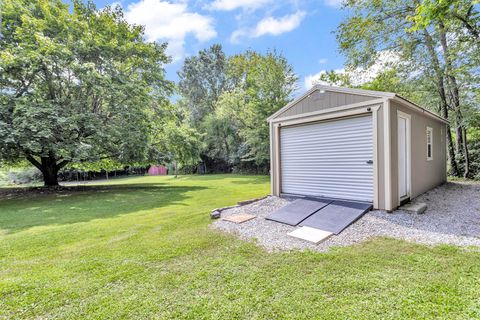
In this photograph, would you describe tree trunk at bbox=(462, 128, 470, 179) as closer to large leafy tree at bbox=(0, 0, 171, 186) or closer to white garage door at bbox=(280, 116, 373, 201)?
white garage door at bbox=(280, 116, 373, 201)

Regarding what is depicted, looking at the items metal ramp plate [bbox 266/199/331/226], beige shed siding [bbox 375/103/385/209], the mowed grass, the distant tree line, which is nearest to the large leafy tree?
the distant tree line

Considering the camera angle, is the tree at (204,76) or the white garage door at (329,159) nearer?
the white garage door at (329,159)

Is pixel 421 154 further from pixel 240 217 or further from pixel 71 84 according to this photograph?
pixel 71 84

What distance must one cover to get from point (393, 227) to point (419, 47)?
10163 millimetres

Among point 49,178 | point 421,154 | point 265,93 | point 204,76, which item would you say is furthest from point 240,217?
point 204,76

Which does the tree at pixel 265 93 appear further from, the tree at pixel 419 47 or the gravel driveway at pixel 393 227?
the gravel driveway at pixel 393 227

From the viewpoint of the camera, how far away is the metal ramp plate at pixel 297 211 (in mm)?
4505

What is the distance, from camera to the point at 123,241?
12.6 ft

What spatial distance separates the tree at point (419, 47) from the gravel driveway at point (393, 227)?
622 cm

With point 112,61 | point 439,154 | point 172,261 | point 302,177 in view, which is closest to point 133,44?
point 112,61

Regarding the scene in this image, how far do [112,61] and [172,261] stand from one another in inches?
416

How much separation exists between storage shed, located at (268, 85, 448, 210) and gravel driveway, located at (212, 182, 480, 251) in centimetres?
54

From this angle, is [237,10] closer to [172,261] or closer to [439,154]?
[439,154]

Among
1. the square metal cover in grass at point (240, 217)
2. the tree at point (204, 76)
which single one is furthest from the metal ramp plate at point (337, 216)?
the tree at point (204, 76)
